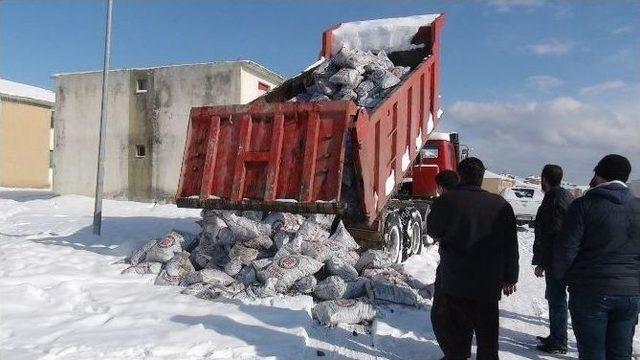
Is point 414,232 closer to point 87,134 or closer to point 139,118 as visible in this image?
point 139,118

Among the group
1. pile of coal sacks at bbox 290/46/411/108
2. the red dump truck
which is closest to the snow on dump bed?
pile of coal sacks at bbox 290/46/411/108

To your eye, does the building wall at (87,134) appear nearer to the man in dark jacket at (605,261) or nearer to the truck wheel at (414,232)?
the truck wheel at (414,232)

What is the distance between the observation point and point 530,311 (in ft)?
17.9

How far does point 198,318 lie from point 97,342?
91 centimetres

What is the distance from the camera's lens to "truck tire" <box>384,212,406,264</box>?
22.8 feet

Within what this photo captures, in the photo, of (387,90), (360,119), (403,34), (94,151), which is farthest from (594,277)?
(94,151)

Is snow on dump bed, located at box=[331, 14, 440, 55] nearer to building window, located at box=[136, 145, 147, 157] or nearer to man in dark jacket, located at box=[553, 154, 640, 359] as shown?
man in dark jacket, located at box=[553, 154, 640, 359]

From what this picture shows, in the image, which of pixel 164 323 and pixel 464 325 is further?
pixel 164 323

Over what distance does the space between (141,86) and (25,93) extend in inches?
580

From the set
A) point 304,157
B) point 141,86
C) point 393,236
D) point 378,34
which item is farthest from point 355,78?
point 141,86

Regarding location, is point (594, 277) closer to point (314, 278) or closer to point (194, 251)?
point (314, 278)

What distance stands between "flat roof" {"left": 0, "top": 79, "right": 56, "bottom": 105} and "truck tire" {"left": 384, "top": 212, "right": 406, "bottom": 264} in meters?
24.1

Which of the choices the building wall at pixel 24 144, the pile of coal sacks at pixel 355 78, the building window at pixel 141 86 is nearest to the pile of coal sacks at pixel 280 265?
the pile of coal sacks at pixel 355 78

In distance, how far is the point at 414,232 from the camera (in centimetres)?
849
